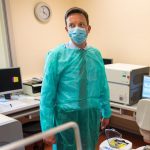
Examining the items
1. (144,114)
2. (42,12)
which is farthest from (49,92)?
(42,12)

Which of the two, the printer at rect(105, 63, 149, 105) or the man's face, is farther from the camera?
the printer at rect(105, 63, 149, 105)

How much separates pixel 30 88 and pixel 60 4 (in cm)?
152

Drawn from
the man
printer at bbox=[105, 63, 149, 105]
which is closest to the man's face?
the man

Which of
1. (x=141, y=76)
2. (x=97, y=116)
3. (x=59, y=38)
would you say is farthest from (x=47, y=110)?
(x=59, y=38)

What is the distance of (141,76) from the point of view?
2721 mm

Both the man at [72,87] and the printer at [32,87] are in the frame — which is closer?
the man at [72,87]

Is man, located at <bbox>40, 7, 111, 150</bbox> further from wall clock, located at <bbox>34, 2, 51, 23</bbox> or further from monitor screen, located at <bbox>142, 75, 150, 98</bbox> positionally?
wall clock, located at <bbox>34, 2, 51, 23</bbox>

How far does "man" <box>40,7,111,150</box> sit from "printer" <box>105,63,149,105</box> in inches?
44.2

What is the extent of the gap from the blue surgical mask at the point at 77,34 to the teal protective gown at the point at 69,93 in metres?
0.07

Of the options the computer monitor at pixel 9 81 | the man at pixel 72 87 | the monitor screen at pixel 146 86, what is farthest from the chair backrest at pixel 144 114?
the computer monitor at pixel 9 81

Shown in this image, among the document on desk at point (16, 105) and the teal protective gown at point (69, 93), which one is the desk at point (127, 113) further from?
the teal protective gown at point (69, 93)

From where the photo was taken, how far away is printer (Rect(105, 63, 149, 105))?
2.55 m

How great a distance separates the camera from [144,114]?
2.10 metres

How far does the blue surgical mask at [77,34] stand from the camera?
1.44 meters
